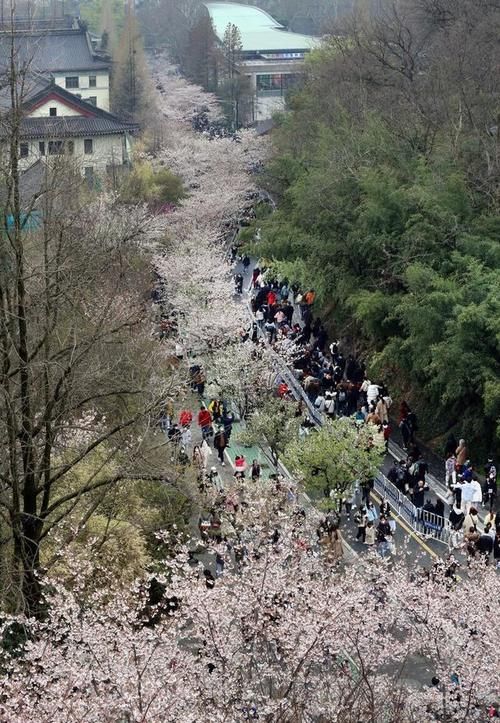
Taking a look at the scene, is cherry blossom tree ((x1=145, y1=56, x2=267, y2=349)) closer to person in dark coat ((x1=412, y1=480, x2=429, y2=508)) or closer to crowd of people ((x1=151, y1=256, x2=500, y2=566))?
crowd of people ((x1=151, y1=256, x2=500, y2=566))

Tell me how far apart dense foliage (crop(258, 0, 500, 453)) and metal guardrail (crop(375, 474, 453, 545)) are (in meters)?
2.46

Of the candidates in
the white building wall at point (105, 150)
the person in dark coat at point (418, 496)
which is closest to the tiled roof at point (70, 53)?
the white building wall at point (105, 150)

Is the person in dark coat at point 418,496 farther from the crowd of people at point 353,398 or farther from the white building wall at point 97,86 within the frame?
the white building wall at point 97,86

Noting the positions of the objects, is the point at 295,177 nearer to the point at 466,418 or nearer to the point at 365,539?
the point at 466,418

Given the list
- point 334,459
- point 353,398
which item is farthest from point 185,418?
point 334,459

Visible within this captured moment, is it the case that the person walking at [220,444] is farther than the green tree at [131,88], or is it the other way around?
the green tree at [131,88]

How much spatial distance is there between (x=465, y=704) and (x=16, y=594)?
17.4ft

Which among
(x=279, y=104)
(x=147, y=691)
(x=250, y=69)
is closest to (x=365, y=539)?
(x=147, y=691)

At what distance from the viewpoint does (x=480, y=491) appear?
2148 cm

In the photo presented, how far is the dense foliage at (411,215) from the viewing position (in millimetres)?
24738

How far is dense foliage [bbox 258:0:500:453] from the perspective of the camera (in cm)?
2474

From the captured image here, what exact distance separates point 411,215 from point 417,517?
9.65 metres

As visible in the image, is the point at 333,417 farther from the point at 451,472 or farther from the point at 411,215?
the point at 411,215

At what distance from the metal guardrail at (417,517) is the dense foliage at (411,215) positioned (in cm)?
246
